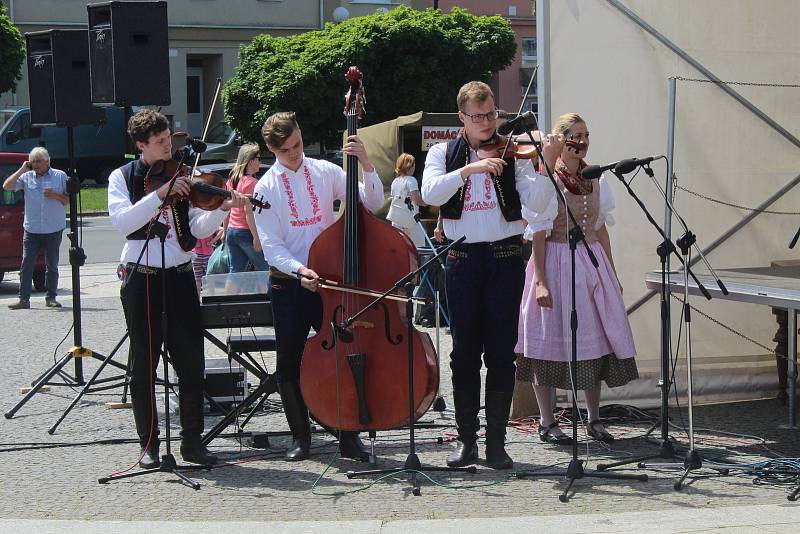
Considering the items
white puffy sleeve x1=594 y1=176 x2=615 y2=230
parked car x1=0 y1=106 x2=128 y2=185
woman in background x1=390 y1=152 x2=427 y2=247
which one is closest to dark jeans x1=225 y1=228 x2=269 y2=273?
woman in background x1=390 y1=152 x2=427 y2=247

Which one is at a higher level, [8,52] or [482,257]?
[8,52]

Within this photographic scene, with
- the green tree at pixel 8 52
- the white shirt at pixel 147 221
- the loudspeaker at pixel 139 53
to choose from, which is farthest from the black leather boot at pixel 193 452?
the green tree at pixel 8 52

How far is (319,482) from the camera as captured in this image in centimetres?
615

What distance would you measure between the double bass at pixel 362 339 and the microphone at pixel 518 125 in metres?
0.80

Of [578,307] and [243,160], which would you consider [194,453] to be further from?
[243,160]

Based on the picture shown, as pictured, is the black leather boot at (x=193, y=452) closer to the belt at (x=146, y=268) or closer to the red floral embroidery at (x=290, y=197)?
the belt at (x=146, y=268)

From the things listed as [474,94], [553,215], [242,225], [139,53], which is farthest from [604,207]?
[242,225]

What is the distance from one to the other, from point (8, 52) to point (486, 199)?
2710 cm

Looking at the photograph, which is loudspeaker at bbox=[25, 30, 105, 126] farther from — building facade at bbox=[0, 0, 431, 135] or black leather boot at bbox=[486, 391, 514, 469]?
building facade at bbox=[0, 0, 431, 135]

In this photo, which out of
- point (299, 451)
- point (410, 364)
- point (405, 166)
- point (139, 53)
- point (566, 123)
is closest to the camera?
point (410, 364)

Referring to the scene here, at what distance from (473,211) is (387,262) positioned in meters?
0.50

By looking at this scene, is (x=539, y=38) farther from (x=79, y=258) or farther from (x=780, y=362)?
(x=79, y=258)

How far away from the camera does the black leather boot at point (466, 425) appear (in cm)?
634

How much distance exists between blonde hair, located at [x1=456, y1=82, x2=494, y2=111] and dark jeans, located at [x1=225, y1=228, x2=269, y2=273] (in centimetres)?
420
